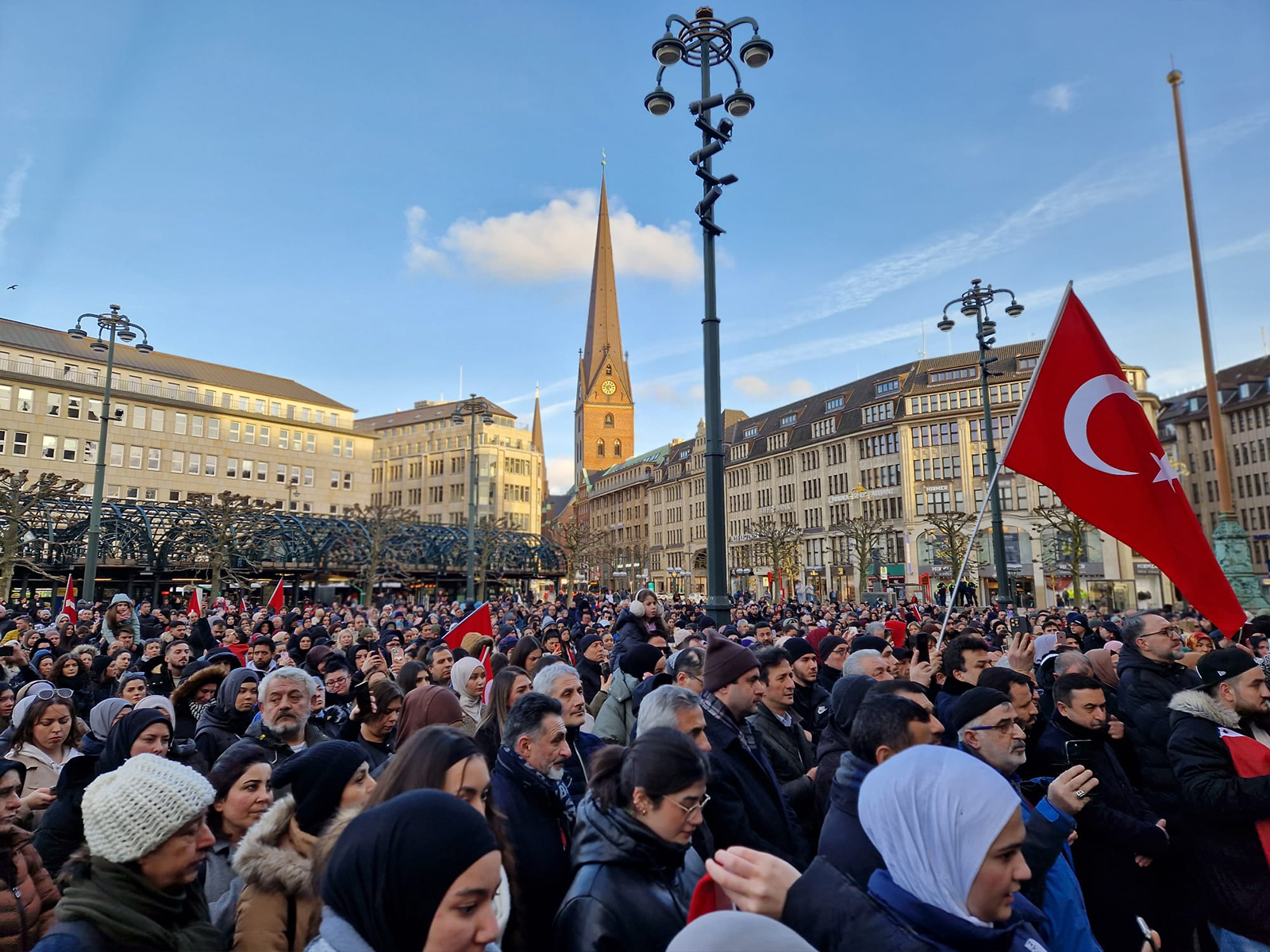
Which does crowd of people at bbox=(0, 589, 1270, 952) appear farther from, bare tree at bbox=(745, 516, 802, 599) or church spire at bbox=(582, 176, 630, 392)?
church spire at bbox=(582, 176, 630, 392)

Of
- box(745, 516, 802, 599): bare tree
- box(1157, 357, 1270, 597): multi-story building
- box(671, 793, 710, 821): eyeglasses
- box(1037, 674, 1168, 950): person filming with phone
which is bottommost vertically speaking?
box(1037, 674, 1168, 950): person filming with phone

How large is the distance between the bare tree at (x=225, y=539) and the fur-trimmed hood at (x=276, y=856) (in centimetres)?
2667

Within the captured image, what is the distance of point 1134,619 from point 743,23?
8.25 metres

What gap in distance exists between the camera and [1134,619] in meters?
5.97

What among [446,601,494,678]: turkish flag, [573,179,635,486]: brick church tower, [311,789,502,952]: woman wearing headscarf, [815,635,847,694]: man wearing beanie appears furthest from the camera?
[573,179,635,486]: brick church tower

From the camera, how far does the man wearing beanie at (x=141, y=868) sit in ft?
7.16

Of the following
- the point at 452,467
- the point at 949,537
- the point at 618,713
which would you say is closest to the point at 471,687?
the point at 618,713

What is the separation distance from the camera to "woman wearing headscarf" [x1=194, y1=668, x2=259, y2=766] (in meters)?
5.43

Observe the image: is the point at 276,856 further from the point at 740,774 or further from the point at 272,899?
the point at 740,774

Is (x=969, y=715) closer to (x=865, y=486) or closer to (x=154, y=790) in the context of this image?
(x=154, y=790)

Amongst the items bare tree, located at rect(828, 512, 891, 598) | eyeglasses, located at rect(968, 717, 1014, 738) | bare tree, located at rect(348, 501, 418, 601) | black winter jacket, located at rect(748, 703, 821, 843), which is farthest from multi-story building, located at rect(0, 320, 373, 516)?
A: eyeglasses, located at rect(968, 717, 1014, 738)

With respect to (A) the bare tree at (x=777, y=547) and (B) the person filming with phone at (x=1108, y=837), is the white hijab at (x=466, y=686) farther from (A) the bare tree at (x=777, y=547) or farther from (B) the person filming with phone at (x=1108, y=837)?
(A) the bare tree at (x=777, y=547)

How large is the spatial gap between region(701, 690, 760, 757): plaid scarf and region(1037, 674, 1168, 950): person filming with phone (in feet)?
5.53

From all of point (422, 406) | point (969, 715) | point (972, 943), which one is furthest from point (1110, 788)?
point (422, 406)
